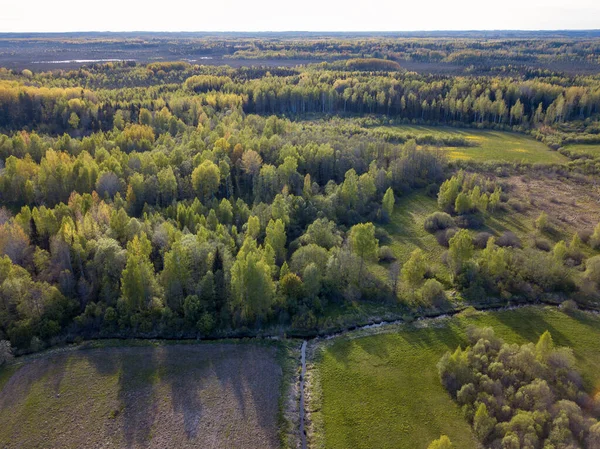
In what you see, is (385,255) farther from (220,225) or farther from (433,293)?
(220,225)

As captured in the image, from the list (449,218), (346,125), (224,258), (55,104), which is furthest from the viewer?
(346,125)

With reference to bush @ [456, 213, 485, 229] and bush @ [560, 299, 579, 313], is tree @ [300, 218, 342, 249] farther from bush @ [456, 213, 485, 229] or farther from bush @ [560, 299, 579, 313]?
bush @ [560, 299, 579, 313]

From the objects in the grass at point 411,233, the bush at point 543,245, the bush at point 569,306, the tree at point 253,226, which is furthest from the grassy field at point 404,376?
the tree at point 253,226

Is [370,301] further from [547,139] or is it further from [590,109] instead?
[590,109]

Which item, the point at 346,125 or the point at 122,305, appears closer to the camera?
the point at 122,305

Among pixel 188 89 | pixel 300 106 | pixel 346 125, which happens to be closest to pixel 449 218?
pixel 346 125

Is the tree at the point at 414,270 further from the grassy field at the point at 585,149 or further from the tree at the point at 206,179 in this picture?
the grassy field at the point at 585,149
